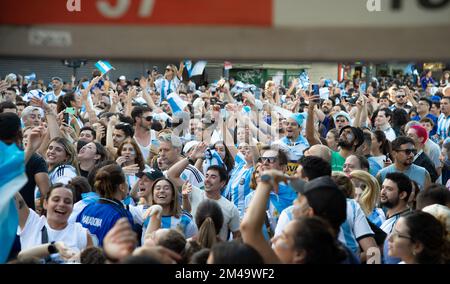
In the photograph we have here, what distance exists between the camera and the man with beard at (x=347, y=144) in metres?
9.03

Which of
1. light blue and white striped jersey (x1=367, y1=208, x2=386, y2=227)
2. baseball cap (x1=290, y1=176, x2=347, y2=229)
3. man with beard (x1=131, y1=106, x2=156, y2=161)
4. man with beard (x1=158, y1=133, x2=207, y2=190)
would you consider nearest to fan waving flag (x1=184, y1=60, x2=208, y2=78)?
man with beard (x1=131, y1=106, x2=156, y2=161)

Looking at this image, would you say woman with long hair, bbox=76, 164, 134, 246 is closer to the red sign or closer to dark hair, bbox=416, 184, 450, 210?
dark hair, bbox=416, 184, 450, 210

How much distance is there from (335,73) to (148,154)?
3135 cm

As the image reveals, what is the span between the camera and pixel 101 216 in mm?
6039

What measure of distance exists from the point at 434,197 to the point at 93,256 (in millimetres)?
2805

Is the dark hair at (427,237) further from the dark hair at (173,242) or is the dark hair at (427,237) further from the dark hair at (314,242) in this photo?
the dark hair at (173,242)

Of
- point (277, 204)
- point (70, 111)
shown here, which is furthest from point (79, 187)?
point (70, 111)

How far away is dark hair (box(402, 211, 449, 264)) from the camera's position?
4566 mm

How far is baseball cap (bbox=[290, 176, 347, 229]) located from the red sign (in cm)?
187

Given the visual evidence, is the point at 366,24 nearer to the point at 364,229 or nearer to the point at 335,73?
the point at 364,229

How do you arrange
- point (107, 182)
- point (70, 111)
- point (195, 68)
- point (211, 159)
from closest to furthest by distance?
point (107, 182) < point (211, 159) < point (70, 111) < point (195, 68)

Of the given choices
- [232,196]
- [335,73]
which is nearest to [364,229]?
[232,196]

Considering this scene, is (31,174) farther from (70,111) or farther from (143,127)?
(70,111)
